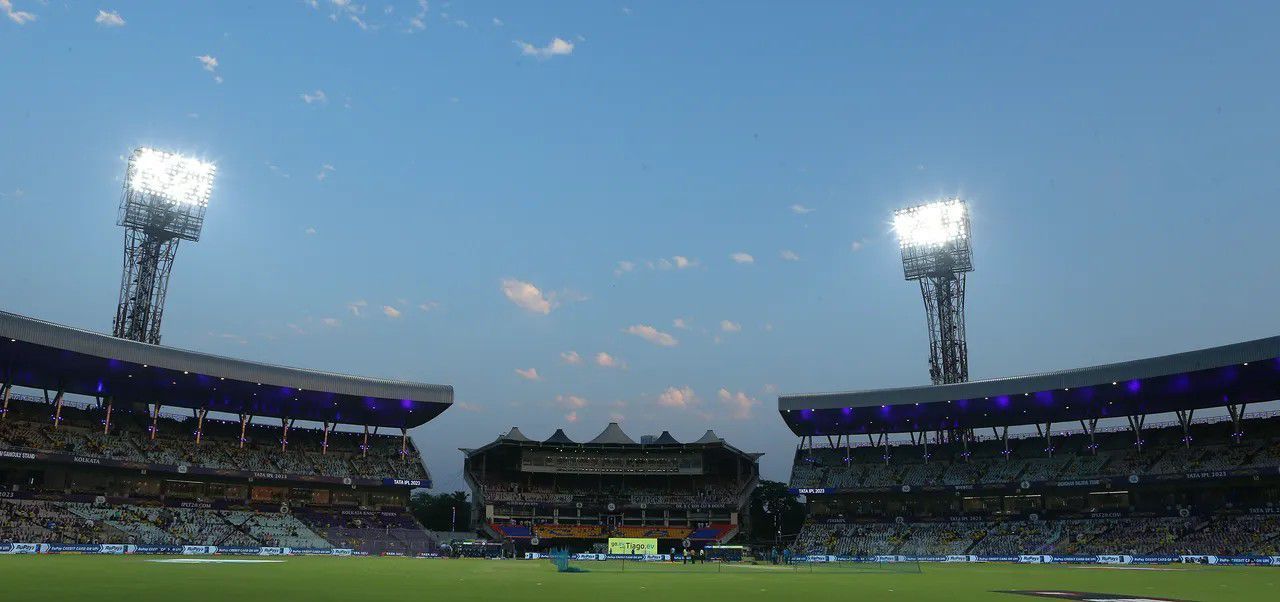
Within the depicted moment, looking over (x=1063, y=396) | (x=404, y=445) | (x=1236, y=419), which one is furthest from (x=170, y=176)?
(x=1236, y=419)

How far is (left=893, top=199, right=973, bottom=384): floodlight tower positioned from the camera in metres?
93.6

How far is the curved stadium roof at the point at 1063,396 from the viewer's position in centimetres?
7125

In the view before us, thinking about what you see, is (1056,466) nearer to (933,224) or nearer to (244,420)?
(933,224)

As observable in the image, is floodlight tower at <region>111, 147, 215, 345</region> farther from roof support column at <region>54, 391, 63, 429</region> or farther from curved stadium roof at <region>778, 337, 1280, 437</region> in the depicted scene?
curved stadium roof at <region>778, 337, 1280, 437</region>

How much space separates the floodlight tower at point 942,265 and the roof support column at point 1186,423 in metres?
19.8

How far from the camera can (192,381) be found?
80500 mm

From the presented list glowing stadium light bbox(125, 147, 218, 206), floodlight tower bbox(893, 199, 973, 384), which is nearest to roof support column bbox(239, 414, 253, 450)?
glowing stadium light bbox(125, 147, 218, 206)

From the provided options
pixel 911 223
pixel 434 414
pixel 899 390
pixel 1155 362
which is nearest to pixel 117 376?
pixel 434 414

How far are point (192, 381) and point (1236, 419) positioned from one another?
95264 mm

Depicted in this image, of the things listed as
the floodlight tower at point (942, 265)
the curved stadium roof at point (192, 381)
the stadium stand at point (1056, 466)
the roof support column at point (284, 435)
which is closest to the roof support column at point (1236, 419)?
the stadium stand at point (1056, 466)

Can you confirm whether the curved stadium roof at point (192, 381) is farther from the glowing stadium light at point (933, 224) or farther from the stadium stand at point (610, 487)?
the glowing stadium light at point (933, 224)

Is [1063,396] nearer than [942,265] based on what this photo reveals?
Yes

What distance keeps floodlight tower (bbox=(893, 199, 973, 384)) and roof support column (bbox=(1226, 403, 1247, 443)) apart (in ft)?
77.7

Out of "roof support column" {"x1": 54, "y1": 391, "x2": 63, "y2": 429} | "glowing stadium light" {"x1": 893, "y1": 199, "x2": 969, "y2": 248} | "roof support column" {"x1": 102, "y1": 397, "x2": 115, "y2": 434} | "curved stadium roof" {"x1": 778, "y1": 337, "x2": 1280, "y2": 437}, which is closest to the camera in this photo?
"curved stadium roof" {"x1": 778, "y1": 337, "x2": 1280, "y2": 437}
